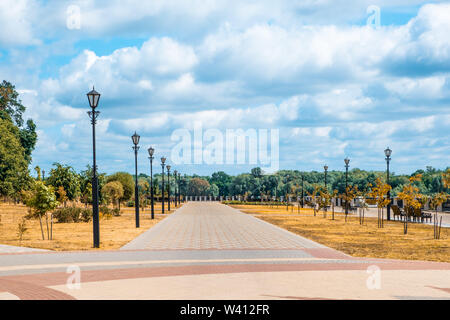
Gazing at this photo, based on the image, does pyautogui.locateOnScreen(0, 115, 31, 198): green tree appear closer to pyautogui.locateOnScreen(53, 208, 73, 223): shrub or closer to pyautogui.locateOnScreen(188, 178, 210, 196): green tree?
pyautogui.locateOnScreen(53, 208, 73, 223): shrub

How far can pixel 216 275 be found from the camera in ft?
36.9

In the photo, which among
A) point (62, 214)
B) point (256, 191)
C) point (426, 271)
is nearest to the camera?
point (426, 271)

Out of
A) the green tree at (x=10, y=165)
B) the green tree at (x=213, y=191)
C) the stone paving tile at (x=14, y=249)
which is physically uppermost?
the green tree at (x=10, y=165)

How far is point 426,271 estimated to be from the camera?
11812mm

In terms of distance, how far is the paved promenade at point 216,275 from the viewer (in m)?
9.13

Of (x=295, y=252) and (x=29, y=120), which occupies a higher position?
(x=29, y=120)

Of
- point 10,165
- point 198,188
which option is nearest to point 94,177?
point 10,165

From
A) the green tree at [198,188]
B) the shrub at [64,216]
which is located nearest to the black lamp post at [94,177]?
the shrub at [64,216]

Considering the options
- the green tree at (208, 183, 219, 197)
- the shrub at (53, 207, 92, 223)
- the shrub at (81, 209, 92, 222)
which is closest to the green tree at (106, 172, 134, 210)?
the shrub at (81, 209, 92, 222)

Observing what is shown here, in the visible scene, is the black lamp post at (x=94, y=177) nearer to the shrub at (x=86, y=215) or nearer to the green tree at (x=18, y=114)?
the shrub at (x=86, y=215)
